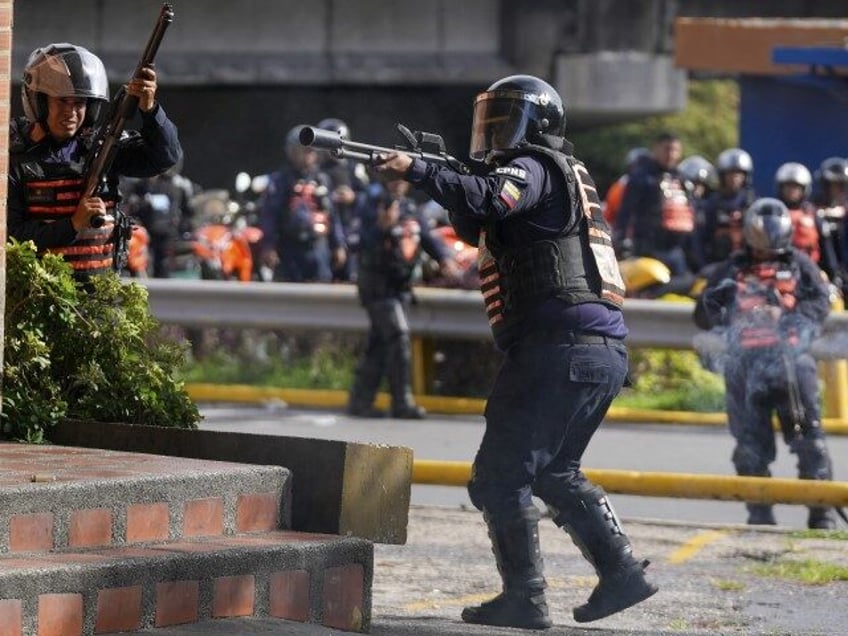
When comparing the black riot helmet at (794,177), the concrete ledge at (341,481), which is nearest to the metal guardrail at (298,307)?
the black riot helmet at (794,177)

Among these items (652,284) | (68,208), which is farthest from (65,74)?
(652,284)

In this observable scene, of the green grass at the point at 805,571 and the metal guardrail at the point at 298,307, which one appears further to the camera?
the metal guardrail at the point at 298,307

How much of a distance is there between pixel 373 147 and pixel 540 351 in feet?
2.83

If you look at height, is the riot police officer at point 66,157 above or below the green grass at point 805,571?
above

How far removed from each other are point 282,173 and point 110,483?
1394cm

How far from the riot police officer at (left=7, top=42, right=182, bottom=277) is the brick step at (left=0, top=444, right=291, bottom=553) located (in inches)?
48.2

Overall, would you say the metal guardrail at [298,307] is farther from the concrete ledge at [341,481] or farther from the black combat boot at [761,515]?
the concrete ledge at [341,481]

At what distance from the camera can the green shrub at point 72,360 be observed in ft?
22.0

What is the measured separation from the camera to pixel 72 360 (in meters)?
6.87

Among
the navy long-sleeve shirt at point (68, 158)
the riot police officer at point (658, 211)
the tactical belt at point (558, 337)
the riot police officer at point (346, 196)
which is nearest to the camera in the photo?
the tactical belt at point (558, 337)

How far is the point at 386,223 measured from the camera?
49.2ft

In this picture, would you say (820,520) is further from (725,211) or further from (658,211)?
(658,211)

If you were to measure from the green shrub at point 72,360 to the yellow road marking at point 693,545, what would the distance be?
273 cm

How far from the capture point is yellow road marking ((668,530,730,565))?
8938mm
